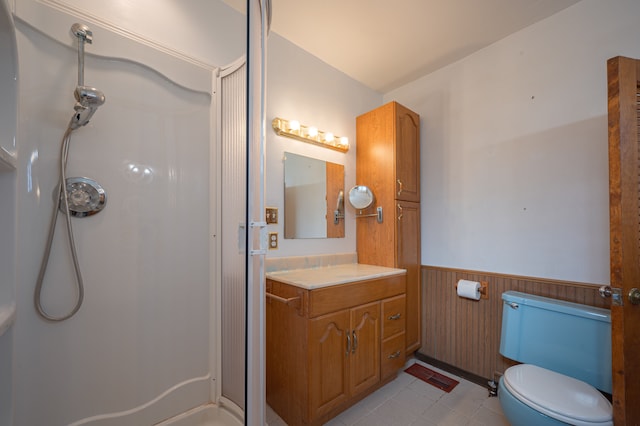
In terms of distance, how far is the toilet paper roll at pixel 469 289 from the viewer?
6.34 feet

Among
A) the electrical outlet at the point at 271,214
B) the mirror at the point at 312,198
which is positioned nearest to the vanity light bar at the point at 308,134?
the mirror at the point at 312,198

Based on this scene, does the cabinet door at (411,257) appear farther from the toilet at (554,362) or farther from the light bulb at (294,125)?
the light bulb at (294,125)

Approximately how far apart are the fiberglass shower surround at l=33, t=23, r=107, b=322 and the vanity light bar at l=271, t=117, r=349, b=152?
105cm

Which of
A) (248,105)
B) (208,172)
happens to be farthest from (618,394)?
(208,172)

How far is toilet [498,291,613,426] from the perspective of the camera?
3.77 ft

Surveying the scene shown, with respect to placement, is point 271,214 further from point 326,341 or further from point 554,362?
point 554,362

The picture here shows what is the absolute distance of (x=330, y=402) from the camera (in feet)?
4.93

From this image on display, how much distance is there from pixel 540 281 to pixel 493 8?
1.82m

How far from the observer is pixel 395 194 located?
2.12m

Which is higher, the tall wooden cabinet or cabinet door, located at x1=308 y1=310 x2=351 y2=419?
the tall wooden cabinet

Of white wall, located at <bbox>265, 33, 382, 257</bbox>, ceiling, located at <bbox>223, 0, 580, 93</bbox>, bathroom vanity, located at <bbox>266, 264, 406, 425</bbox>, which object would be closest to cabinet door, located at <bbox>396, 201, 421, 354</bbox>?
bathroom vanity, located at <bbox>266, 264, 406, 425</bbox>

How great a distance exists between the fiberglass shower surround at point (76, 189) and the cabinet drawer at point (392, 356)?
Answer: 1.79m

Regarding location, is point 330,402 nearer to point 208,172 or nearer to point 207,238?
point 207,238

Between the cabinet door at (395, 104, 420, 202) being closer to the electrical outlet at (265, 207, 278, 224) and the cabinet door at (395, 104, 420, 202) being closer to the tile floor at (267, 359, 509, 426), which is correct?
the electrical outlet at (265, 207, 278, 224)
